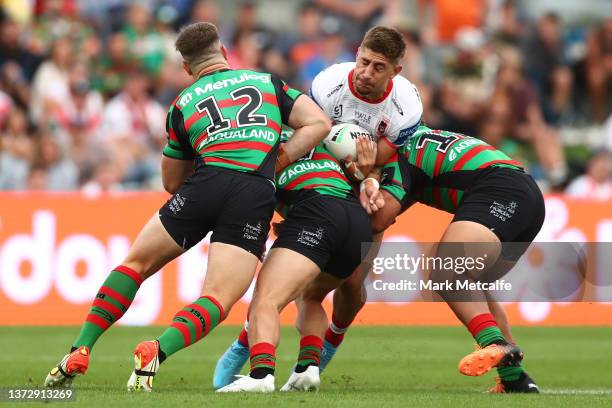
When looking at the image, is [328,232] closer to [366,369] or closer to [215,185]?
[215,185]

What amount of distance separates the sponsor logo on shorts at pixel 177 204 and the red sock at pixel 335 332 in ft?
5.86

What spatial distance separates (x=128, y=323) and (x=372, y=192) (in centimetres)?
672

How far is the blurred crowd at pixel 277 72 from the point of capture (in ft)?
55.4

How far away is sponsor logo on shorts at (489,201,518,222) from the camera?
847 centimetres

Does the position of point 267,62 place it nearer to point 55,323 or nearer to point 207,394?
point 55,323

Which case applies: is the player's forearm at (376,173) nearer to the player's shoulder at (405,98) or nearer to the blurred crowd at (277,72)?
the player's shoulder at (405,98)

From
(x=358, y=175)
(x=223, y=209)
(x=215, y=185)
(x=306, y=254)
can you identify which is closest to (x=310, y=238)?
(x=306, y=254)

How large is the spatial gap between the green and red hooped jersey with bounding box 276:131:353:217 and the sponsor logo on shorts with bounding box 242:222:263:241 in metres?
0.54

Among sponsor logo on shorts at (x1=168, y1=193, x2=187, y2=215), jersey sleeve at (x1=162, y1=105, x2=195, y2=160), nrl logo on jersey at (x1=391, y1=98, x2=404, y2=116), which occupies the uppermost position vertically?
nrl logo on jersey at (x1=391, y1=98, x2=404, y2=116)

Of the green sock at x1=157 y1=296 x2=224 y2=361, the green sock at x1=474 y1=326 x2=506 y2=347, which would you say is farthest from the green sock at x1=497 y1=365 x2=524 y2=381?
the green sock at x1=157 y1=296 x2=224 y2=361

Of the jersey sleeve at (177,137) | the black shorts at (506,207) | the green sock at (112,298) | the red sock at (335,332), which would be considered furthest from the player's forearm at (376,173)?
the green sock at (112,298)

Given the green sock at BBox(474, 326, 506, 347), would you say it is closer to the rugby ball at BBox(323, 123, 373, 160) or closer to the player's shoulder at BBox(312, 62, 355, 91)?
the rugby ball at BBox(323, 123, 373, 160)

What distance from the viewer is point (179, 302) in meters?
14.4

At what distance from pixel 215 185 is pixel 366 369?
11.2 ft
